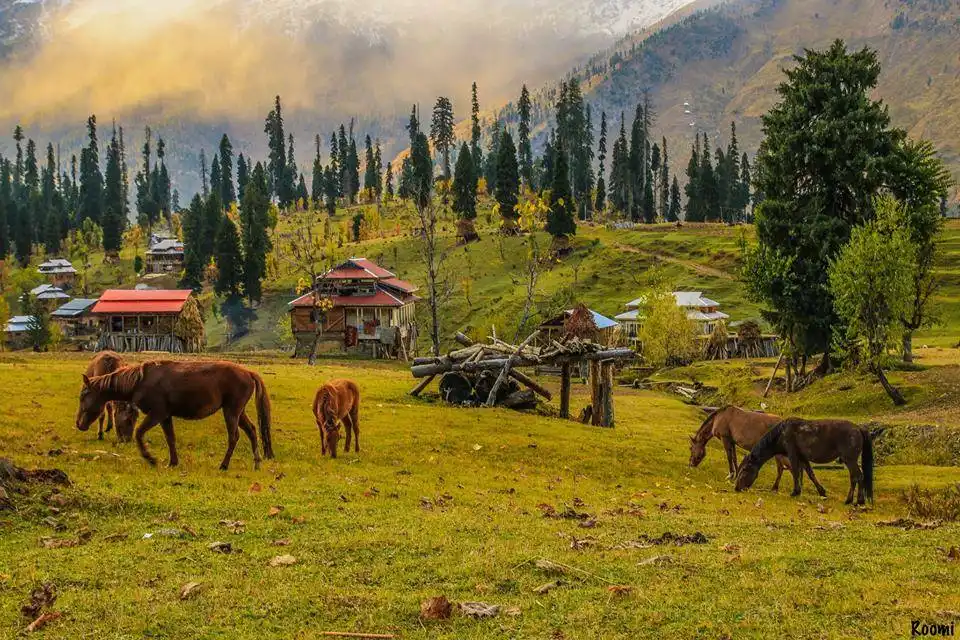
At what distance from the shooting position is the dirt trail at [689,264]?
11525 cm

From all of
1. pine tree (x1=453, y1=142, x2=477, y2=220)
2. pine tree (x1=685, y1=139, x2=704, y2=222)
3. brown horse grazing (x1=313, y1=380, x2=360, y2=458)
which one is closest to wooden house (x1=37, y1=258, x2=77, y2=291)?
pine tree (x1=453, y1=142, x2=477, y2=220)

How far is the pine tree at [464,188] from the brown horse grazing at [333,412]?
375 ft

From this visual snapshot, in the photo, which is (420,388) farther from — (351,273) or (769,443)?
(351,273)

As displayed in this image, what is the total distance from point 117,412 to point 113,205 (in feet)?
556

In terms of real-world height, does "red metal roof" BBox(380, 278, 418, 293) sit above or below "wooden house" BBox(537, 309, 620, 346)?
above

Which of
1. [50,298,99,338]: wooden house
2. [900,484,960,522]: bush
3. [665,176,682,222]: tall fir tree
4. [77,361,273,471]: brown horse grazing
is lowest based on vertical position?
[900,484,960,522]: bush

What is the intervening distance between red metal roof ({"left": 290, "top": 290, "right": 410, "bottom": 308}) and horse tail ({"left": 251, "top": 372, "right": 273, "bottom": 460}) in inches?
2647

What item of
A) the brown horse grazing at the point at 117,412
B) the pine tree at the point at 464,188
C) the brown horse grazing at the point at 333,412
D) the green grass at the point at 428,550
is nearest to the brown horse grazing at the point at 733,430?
the green grass at the point at 428,550

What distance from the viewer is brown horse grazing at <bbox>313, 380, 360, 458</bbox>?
21.9 meters

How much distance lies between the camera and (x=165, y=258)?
15012 centimetres

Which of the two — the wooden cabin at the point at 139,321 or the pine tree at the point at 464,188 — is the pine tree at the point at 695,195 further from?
the wooden cabin at the point at 139,321

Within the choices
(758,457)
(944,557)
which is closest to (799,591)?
(944,557)

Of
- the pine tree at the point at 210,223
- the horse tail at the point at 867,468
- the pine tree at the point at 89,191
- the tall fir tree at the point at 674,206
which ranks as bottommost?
the horse tail at the point at 867,468

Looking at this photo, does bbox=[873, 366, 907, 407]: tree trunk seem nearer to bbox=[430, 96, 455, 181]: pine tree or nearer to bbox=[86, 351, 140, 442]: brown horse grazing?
bbox=[86, 351, 140, 442]: brown horse grazing
